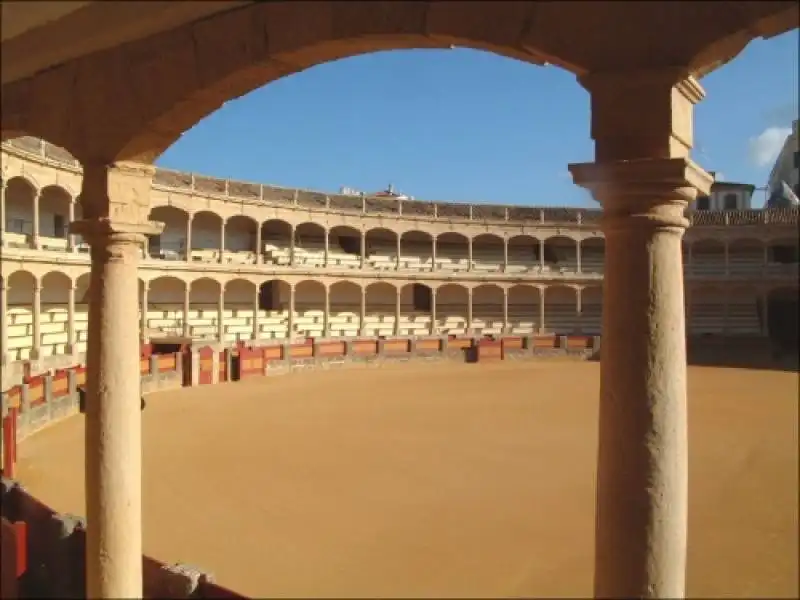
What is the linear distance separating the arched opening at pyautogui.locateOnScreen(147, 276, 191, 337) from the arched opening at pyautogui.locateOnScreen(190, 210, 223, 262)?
1.38 m

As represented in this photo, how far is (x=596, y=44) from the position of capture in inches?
101

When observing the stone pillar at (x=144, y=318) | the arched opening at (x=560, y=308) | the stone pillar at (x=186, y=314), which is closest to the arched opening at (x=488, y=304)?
the arched opening at (x=560, y=308)

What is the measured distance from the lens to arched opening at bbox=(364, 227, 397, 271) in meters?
32.1

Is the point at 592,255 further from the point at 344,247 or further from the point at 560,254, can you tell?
the point at 344,247

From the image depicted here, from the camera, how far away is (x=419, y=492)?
871 centimetres

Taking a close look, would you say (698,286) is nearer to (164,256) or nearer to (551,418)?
(551,418)

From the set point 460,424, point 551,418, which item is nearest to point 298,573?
point 460,424

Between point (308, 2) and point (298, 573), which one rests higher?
point (308, 2)

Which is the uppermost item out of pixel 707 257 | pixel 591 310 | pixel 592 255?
pixel 592 255

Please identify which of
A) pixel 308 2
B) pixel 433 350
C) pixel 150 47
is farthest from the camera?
pixel 433 350

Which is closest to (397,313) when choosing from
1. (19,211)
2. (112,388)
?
(19,211)

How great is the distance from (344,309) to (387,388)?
12.7 m

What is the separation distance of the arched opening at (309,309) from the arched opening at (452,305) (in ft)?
20.0

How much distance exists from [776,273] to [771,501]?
90.9 feet
